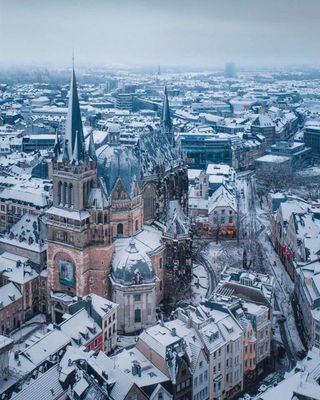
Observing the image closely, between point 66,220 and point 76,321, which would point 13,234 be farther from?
point 76,321

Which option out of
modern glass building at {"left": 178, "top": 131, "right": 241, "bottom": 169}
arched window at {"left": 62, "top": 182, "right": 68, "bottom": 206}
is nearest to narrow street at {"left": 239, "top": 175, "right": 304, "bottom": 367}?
modern glass building at {"left": 178, "top": 131, "right": 241, "bottom": 169}

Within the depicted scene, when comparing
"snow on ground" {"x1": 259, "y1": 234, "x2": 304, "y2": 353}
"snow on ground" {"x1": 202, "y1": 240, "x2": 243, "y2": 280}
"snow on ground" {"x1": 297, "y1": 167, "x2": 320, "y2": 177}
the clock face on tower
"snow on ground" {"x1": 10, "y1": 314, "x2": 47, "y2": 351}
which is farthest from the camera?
"snow on ground" {"x1": 297, "y1": 167, "x2": 320, "y2": 177}

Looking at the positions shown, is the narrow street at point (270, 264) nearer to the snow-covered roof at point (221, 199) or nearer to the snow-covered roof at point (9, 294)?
the snow-covered roof at point (221, 199)

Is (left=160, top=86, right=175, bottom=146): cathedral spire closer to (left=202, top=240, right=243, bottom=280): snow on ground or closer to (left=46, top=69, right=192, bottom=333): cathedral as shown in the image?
(left=46, top=69, right=192, bottom=333): cathedral

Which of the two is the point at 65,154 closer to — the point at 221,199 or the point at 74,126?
the point at 74,126

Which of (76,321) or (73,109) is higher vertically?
(73,109)

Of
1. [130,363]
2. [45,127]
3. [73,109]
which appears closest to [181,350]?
[130,363]

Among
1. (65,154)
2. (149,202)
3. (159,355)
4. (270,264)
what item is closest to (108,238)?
(65,154)
